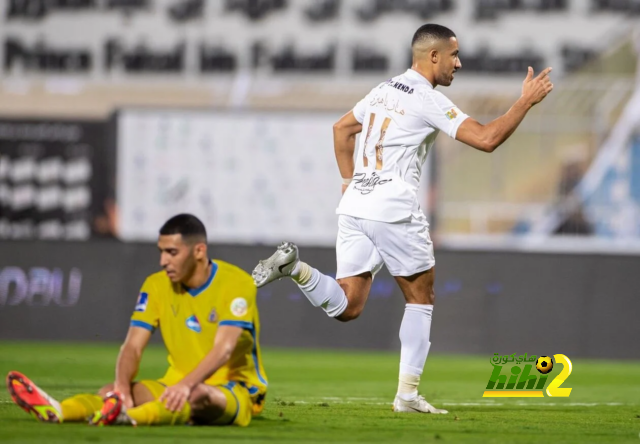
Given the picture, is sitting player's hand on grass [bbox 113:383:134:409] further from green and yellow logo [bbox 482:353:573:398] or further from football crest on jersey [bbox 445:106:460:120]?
A: green and yellow logo [bbox 482:353:573:398]

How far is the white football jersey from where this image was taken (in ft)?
22.0

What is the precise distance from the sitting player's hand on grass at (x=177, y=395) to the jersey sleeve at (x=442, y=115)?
2.29m

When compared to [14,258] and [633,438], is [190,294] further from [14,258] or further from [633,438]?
[14,258]

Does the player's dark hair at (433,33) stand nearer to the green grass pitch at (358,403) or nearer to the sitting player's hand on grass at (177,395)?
the green grass pitch at (358,403)

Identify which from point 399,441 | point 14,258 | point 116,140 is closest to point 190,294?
point 399,441

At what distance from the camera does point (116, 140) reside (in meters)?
16.8

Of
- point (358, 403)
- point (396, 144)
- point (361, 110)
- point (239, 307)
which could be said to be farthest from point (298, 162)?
point (239, 307)

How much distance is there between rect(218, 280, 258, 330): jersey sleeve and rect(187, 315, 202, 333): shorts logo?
0.40ft

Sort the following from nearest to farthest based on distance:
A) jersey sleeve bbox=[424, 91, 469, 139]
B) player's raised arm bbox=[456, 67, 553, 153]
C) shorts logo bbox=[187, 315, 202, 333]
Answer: shorts logo bbox=[187, 315, 202, 333] → player's raised arm bbox=[456, 67, 553, 153] → jersey sleeve bbox=[424, 91, 469, 139]

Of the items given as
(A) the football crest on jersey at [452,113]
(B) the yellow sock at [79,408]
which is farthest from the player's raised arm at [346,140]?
(B) the yellow sock at [79,408]

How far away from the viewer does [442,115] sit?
6.61m

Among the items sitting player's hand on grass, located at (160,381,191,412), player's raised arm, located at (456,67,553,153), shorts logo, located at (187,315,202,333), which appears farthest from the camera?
player's raised arm, located at (456,67,553,153)

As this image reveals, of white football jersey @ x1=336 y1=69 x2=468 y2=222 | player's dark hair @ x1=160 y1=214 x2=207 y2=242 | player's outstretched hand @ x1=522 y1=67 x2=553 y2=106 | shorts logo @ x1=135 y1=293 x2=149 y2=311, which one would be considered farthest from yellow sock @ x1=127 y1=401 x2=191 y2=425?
player's outstretched hand @ x1=522 y1=67 x2=553 y2=106

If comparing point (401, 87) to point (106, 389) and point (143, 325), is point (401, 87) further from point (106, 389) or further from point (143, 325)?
point (106, 389)
